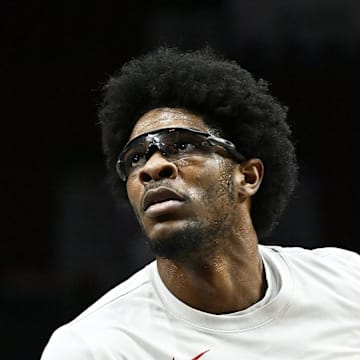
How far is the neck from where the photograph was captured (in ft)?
5.49

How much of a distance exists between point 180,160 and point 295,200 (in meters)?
1.72

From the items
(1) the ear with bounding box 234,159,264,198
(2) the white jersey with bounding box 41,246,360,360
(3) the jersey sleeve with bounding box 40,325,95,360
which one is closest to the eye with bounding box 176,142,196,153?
(1) the ear with bounding box 234,159,264,198

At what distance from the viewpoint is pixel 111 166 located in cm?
193

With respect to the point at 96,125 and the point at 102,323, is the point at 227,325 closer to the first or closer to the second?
the point at 102,323

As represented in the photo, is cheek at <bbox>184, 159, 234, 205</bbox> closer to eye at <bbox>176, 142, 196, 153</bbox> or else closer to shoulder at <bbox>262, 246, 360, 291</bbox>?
eye at <bbox>176, 142, 196, 153</bbox>

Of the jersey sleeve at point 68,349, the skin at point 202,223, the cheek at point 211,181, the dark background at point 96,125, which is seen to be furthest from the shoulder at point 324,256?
the dark background at point 96,125

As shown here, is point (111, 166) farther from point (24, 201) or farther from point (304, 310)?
point (24, 201)

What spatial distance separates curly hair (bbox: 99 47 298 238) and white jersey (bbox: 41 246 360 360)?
0.63 ft

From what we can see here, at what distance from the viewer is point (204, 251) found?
5.43ft

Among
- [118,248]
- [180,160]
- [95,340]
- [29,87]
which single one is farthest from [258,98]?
[29,87]

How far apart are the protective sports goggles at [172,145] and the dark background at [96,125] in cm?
144

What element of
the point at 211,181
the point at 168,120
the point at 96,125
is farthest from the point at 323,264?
the point at 96,125

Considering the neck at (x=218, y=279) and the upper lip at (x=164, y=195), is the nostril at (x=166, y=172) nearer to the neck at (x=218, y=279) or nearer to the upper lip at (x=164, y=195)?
the upper lip at (x=164, y=195)

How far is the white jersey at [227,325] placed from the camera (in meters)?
1.59
